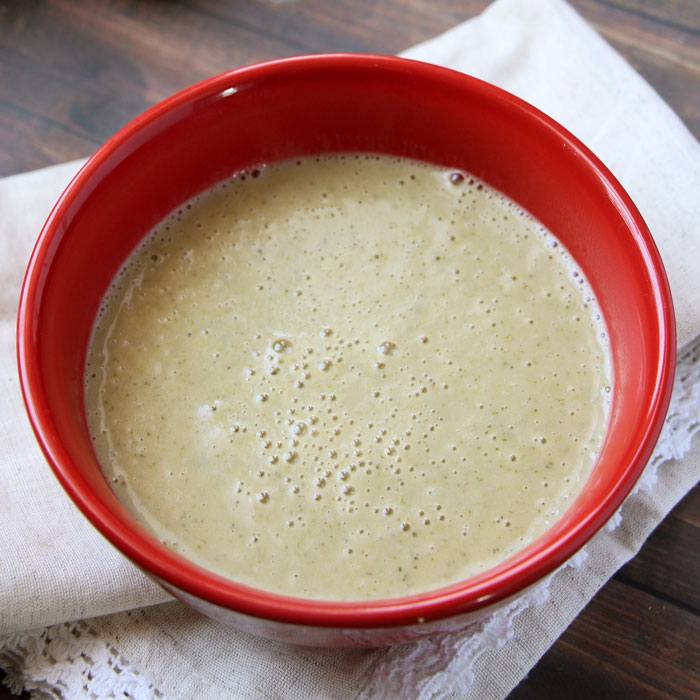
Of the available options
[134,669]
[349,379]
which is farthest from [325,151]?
[134,669]

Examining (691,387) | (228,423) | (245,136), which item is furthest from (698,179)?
(228,423)

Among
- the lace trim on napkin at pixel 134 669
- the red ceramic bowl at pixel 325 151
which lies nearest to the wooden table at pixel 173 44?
the red ceramic bowl at pixel 325 151

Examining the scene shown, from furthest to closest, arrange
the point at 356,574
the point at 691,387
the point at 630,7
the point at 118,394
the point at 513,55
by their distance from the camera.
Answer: the point at 630,7 → the point at 513,55 → the point at 691,387 → the point at 118,394 → the point at 356,574

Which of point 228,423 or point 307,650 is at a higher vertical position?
point 228,423

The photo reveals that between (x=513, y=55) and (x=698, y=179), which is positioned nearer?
(x=698, y=179)

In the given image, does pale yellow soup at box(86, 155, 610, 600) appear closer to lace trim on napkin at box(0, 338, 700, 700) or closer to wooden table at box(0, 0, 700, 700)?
lace trim on napkin at box(0, 338, 700, 700)

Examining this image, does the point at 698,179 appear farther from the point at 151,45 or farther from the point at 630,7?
the point at 151,45
